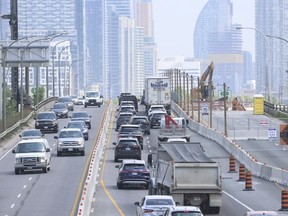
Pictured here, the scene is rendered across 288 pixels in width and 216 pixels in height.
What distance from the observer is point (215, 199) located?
4275cm

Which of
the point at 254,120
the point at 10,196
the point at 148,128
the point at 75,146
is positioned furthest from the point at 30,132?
the point at 254,120

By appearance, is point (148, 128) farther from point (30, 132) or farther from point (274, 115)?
point (274, 115)

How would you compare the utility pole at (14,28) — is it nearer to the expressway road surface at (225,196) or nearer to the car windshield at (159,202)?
the expressway road surface at (225,196)

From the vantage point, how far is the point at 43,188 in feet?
172

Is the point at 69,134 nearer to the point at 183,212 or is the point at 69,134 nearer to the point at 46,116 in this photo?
the point at 46,116

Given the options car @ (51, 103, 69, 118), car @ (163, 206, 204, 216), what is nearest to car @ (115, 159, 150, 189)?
car @ (163, 206, 204, 216)

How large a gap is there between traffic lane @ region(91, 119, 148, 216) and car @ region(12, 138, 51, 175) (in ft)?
9.99

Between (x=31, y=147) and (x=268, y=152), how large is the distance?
2451 cm

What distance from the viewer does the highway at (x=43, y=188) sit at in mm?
44281

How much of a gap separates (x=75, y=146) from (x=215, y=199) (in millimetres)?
28057

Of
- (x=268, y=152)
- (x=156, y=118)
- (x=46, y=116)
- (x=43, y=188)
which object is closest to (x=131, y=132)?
(x=268, y=152)

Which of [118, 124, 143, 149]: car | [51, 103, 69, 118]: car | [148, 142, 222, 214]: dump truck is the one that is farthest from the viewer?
[51, 103, 69, 118]: car

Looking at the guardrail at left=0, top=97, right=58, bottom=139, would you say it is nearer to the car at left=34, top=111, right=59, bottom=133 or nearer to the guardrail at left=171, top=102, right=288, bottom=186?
the car at left=34, top=111, right=59, bottom=133

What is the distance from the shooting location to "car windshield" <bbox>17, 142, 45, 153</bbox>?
5902 centimetres
